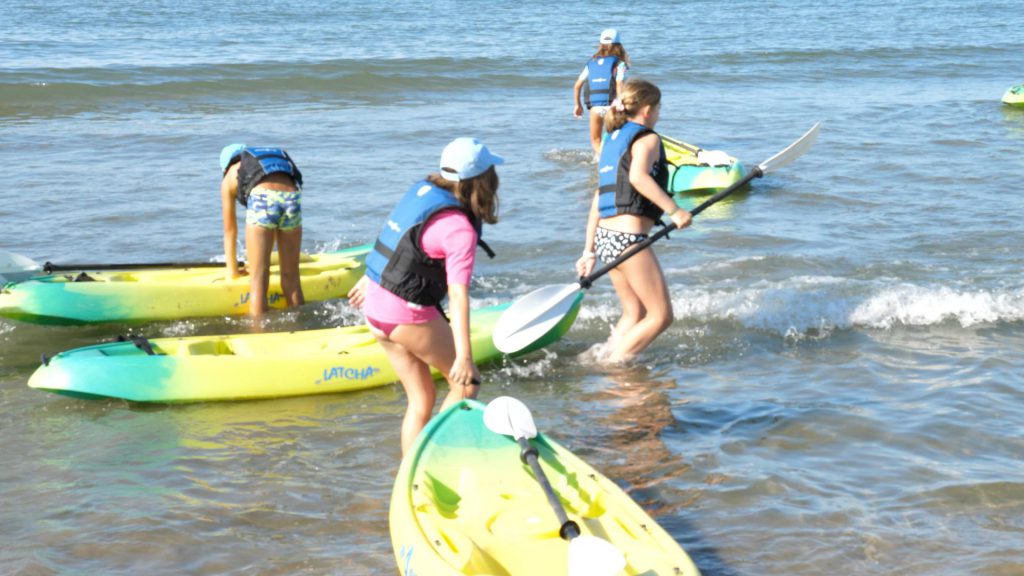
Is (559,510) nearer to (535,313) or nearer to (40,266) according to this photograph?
(535,313)

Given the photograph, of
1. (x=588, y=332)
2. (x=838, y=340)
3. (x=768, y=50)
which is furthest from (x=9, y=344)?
(x=768, y=50)

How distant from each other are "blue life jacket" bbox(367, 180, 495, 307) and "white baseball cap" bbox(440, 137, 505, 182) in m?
0.09

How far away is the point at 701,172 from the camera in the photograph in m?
12.2

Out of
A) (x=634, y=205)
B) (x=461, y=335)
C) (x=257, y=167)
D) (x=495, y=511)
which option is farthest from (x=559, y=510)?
(x=257, y=167)

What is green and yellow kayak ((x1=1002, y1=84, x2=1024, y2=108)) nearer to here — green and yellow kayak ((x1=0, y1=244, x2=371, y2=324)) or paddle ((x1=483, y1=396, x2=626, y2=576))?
green and yellow kayak ((x1=0, y1=244, x2=371, y2=324))

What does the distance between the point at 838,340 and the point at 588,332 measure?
1693mm

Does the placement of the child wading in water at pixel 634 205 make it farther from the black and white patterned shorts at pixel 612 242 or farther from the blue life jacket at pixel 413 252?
the blue life jacket at pixel 413 252

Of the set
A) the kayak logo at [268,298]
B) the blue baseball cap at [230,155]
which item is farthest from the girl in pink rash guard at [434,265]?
the kayak logo at [268,298]

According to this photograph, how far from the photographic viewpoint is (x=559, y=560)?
4168mm

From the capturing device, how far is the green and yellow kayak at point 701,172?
1206 cm

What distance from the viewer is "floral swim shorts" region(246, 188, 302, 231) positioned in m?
7.61

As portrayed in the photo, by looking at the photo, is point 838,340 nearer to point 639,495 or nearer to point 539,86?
point 639,495

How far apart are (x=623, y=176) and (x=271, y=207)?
2.55m

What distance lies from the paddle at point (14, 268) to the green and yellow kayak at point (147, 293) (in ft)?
0.94
